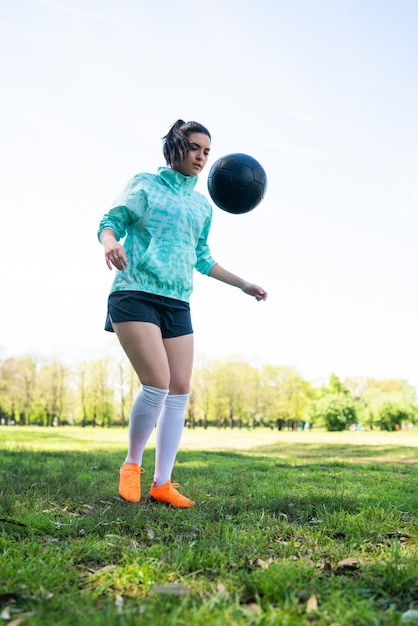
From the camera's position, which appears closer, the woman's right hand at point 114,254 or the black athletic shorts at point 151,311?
the woman's right hand at point 114,254

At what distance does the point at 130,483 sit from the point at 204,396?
168 feet

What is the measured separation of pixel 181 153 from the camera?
4090 millimetres

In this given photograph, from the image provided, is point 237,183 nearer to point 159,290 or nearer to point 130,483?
point 159,290

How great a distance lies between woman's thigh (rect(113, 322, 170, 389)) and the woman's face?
1.31 metres

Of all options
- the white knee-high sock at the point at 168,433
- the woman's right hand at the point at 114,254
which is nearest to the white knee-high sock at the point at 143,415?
the white knee-high sock at the point at 168,433

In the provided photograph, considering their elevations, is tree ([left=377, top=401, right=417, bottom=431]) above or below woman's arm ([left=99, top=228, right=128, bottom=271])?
below

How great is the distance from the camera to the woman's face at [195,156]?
13.5 feet

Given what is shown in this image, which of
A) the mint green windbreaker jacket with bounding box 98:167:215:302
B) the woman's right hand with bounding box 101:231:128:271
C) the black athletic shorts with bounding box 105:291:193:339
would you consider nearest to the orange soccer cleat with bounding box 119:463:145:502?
the black athletic shorts with bounding box 105:291:193:339

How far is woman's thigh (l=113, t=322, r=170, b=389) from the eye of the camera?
3.77 m

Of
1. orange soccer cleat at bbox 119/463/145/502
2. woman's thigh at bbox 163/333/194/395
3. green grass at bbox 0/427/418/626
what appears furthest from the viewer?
woman's thigh at bbox 163/333/194/395

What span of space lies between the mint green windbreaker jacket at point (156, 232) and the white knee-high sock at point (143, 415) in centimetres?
75

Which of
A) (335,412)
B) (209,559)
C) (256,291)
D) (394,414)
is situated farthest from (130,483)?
(335,412)

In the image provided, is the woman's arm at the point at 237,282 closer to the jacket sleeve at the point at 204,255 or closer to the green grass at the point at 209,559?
the jacket sleeve at the point at 204,255

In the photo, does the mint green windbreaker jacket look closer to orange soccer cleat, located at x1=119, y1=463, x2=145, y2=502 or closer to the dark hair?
the dark hair
